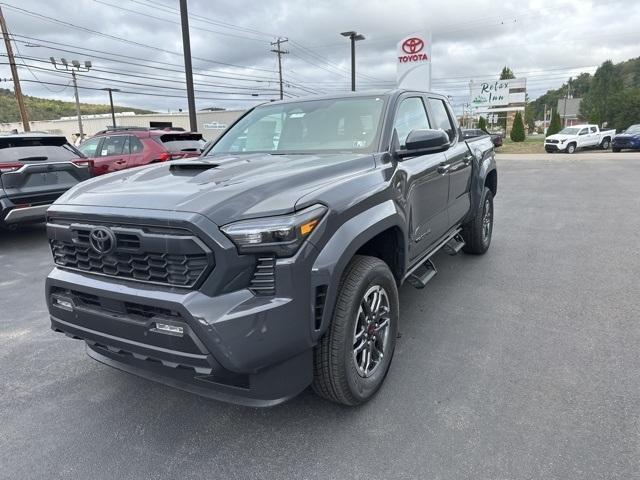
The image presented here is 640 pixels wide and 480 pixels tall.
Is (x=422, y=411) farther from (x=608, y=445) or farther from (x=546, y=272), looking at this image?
(x=546, y=272)

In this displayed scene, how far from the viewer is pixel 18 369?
3.34 metres

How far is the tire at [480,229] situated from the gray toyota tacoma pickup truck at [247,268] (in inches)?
95.9

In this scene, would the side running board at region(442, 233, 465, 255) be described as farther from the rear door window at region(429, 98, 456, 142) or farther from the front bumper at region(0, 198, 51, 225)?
the front bumper at region(0, 198, 51, 225)

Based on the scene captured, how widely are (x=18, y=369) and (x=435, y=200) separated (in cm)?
345

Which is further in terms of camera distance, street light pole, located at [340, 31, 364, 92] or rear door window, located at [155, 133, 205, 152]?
street light pole, located at [340, 31, 364, 92]

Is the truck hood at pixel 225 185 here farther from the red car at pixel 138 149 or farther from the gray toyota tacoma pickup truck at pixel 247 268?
the red car at pixel 138 149

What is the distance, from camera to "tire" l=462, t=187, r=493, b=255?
5445mm

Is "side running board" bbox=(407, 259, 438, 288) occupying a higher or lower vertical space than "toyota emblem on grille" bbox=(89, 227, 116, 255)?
lower

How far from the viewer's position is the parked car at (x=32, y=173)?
6.40 metres

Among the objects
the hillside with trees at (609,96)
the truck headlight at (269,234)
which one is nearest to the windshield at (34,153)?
the truck headlight at (269,234)

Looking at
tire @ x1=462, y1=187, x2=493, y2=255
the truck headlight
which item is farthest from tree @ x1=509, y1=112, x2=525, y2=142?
the truck headlight

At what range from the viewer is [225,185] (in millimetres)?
2363

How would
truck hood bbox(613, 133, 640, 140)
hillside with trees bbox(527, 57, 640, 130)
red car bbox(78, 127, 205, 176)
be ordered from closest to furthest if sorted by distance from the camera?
red car bbox(78, 127, 205, 176) < truck hood bbox(613, 133, 640, 140) < hillside with trees bbox(527, 57, 640, 130)

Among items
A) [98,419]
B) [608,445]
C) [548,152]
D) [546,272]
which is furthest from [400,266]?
[548,152]
